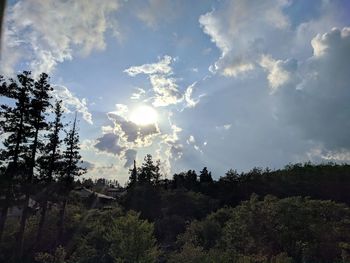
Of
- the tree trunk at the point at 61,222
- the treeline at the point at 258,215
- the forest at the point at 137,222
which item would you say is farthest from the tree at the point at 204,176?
the tree trunk at the point at 61,222

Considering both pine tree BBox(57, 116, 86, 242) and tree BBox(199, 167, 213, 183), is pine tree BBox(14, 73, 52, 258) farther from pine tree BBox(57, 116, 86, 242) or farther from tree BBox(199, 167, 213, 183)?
tree BBox(199, 167, 213, 183)

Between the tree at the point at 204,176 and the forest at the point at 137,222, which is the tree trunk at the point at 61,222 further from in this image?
the tree at the point at 204,176

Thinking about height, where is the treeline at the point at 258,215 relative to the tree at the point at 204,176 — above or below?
below

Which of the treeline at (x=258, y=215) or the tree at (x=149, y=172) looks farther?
the tree at (x=149, y=172)

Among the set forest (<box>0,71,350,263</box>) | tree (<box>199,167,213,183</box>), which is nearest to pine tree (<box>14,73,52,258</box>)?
forest (<box>0,71,350,263</box>)

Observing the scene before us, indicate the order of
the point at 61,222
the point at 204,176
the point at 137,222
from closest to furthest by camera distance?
the point at 137,222 < the point at 61,222 < the point at 204,176

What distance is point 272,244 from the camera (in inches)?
1394

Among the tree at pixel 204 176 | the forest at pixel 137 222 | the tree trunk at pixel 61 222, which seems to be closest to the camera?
the forest at pixel 137 222

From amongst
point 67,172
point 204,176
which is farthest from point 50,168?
point 204,176

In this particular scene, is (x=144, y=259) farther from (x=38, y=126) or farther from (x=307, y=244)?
(x=38, y=126)

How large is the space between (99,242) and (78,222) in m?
10.3

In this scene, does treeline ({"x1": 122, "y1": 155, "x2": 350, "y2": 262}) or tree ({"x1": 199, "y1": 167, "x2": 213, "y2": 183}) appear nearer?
treeline ({"x1": 122, "y1": 155, "x2": 350, "y2": 262})

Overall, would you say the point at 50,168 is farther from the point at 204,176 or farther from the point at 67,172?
the point at 204,176

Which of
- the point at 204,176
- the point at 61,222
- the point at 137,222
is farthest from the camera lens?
the point at 204,176
